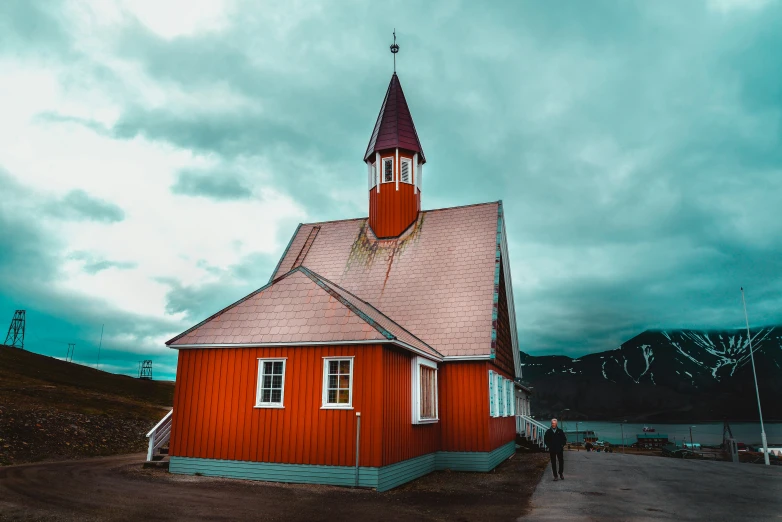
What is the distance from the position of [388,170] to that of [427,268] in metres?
5.47

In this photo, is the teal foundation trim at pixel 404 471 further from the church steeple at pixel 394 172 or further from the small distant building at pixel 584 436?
the small distant building at pixel 584 436

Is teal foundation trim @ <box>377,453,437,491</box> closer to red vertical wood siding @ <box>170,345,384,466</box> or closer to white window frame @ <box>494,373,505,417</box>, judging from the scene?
red vertical wood siding @ <box>170,345,384,466</box>

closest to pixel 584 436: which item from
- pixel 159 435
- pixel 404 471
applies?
pixel 404 471

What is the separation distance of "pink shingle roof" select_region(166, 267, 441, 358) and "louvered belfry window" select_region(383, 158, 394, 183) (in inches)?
341

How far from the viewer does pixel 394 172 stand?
22.8 m

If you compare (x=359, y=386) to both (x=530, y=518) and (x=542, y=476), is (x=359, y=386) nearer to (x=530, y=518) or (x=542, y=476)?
(x=530, y=518)

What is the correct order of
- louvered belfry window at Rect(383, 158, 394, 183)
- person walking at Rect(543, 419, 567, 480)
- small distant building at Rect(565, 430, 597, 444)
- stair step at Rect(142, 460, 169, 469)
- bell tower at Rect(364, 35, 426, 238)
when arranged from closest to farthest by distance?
1. person walking at Rect(543, 419, 567, 480)
2. stair step at Rect(142, 460, 169, 469)
3. bell tower at Rect(364, 35, 426, 238)
4. louvered belfry window at Rect(383, 158, 394, 183)
5. small distant building at Rect(565, 430, 597, 444)

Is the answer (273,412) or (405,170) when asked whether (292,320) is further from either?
(405,170)

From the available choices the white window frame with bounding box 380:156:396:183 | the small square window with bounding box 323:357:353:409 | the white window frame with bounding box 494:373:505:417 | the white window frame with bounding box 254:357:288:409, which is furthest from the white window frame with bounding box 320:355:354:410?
the white window frame with bounding box 380:156:396:183

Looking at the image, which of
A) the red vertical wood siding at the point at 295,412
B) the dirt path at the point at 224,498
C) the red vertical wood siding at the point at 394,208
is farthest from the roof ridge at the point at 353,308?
the red vertical wood siding at the point at 394,208

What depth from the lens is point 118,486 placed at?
456 inches

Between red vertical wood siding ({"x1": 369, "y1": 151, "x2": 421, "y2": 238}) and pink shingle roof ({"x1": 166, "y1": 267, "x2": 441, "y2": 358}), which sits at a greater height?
red vertical wood siding ({"x1": 369, "y1": 151, "x2": 421, "y2": 238})

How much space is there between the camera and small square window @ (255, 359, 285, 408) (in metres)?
13.2

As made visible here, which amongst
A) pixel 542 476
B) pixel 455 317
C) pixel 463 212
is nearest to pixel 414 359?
pixel 455 317
